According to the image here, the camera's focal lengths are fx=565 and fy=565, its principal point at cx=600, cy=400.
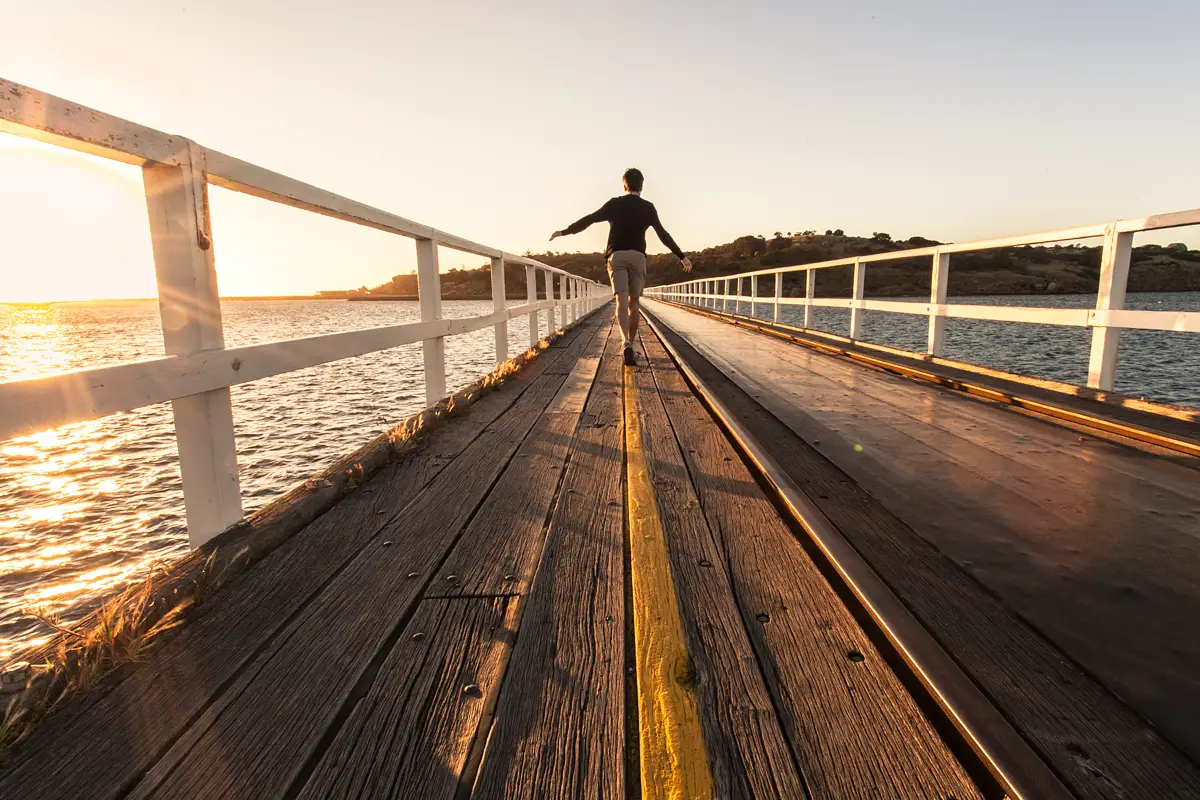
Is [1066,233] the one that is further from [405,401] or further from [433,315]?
[405,401]

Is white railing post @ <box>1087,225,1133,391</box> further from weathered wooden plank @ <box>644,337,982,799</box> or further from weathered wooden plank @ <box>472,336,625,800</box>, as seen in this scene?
weathered wooden plank @ <box>472,336,625,800</box>

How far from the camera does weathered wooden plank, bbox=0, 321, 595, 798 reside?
1.20 metres

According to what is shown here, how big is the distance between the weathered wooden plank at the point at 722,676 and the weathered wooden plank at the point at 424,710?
0.53 meters

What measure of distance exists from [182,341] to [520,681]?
1.79 m

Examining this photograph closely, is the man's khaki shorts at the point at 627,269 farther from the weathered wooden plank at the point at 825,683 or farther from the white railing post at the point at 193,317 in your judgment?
the white railing post at the point at 193,317

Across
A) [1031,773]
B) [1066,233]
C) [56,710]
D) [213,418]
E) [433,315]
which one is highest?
[1066,233]

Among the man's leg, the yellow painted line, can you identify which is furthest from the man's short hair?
the yellow painted line

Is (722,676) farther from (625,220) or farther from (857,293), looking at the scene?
(857,293)

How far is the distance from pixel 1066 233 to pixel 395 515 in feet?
19.4

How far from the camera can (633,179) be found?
22.2 feet

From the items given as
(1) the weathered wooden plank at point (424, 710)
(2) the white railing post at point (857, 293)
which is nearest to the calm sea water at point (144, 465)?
(1) the weathered wooden plank at point (424, 710)

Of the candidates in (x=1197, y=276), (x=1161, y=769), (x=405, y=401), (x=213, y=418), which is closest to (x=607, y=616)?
(x=1161, y=769)

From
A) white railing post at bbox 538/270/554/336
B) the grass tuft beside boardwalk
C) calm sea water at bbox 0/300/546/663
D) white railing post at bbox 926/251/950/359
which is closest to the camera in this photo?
the grass tuft beside boardwalk

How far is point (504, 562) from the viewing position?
2.09 metres
